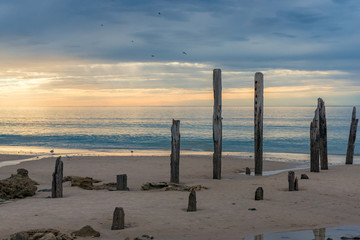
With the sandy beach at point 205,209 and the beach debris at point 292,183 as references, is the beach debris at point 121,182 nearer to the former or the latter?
the sandy beach at point 205,209

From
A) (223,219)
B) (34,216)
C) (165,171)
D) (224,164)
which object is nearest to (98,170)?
(165,171)

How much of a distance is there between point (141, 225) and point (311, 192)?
7.27 m

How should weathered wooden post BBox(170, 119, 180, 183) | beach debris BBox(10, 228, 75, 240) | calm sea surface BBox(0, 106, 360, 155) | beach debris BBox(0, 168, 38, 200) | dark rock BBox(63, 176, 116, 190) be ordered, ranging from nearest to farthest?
beach debris BBox(10, 228, 75, 240)
beach debris BBox(0, 168, 38, 200)
dark rock BBox(63, 176, 116, 190)
weathered wooden post BBox(170, 119, 180, 183)
calm sea surface BBox(0, 106, 360, 155)

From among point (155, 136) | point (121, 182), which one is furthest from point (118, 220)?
point (155, 136)

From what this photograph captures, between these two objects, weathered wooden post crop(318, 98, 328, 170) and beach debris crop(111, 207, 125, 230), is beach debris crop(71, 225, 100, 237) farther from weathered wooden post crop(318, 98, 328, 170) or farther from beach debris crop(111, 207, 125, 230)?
weathered wooden post crop(318, 98, 328, 170)

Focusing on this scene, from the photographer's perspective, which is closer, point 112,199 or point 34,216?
point 34,216

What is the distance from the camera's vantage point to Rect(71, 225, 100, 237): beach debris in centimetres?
943

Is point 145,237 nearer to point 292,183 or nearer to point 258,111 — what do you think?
point 292,183

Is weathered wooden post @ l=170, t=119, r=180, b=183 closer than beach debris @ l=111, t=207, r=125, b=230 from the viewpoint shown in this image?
No

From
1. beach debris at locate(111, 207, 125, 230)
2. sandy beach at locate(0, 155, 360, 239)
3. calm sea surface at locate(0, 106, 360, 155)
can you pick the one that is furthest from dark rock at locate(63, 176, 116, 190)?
calm sea surface at locate(0, 106, 360, 155)

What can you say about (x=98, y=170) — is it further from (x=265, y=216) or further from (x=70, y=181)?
(x=265, y=216)

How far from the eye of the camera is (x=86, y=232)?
372 inches

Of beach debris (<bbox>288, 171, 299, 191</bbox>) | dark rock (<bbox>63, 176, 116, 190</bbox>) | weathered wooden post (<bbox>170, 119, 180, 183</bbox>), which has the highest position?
weathered wooden post (<bbox>170, 119, 180, 183</bbox>)

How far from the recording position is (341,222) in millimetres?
10938
